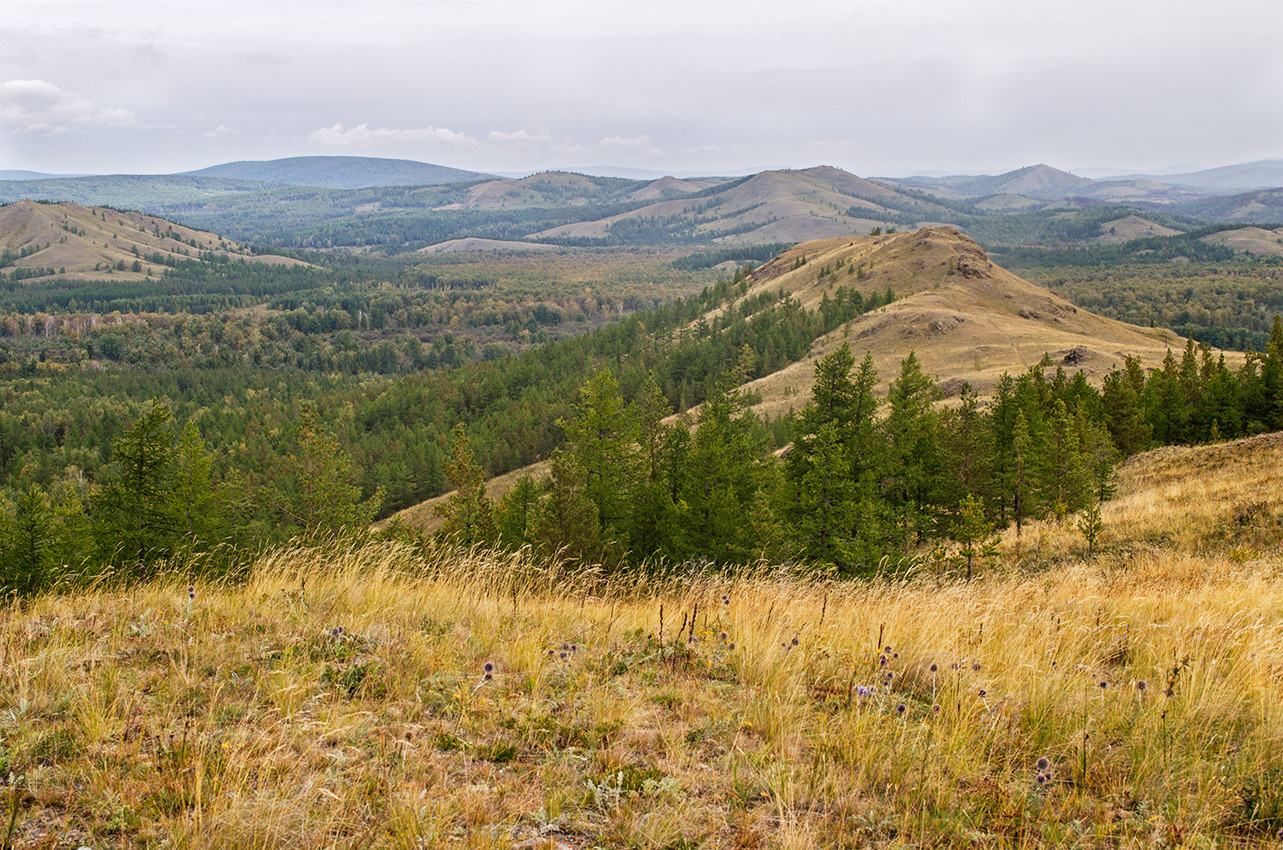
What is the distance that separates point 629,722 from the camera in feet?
15.9

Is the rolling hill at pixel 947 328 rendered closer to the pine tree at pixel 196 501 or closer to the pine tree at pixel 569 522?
the pine tree at pixel 196 501

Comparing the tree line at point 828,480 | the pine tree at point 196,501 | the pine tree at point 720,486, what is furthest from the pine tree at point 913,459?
the pine tree at point 196,501

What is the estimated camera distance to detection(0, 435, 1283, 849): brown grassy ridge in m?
3.66

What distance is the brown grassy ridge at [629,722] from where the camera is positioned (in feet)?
12.0

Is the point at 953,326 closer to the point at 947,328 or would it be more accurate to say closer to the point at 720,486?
the point at 947,328

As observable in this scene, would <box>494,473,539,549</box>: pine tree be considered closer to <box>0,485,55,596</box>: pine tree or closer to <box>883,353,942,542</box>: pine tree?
<box>883,353,942,542</box>: pine tree

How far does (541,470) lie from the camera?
83.8 meters

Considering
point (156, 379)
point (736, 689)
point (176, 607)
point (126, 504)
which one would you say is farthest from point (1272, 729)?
point (156, 379)

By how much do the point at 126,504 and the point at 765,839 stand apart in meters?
31.5

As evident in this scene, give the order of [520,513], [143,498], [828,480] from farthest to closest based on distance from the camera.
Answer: [520,513]
[143,498]
[828,480]

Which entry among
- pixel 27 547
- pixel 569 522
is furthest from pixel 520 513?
pixel 27 547

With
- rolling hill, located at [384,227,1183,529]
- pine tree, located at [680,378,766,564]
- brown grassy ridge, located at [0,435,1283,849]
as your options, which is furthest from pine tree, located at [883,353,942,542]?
rolling hill, located at [384,227,1183,529]

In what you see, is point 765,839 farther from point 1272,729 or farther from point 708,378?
point 708,378

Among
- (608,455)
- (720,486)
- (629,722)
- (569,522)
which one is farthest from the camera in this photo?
(608,455)
